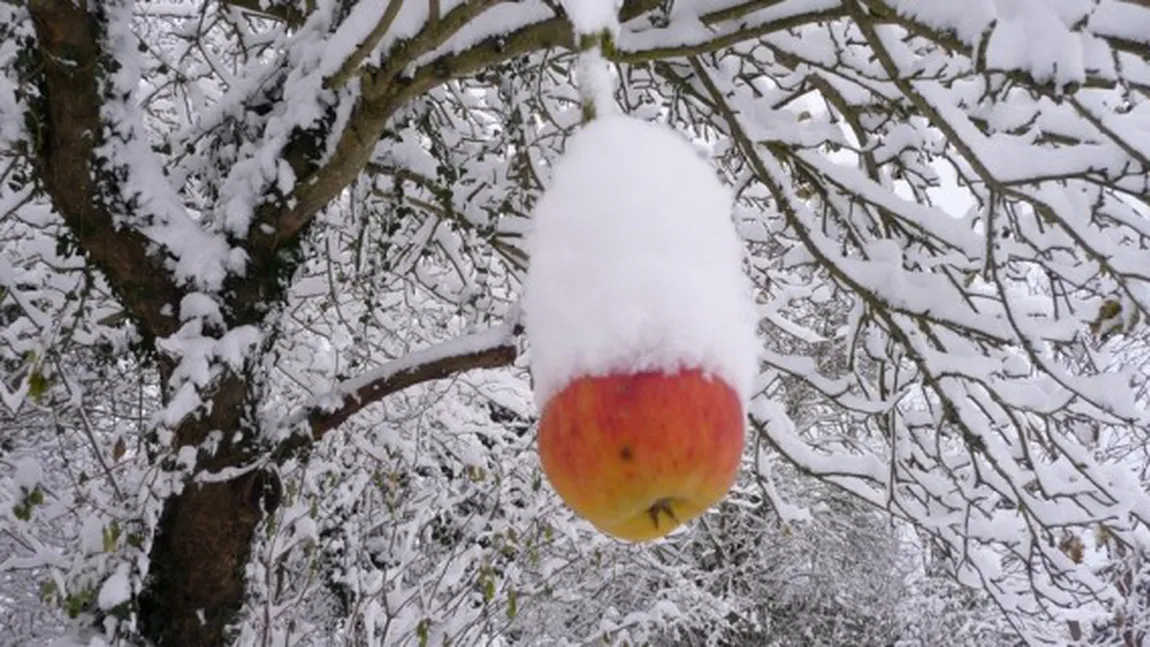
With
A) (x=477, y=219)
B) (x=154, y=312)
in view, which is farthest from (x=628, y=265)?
(x=477, y=219)

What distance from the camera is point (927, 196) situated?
3.25 m

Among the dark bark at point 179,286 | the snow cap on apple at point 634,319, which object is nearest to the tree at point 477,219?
the dark bark at point 179,286

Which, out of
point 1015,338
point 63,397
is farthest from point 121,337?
point 1015,338

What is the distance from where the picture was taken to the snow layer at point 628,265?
63 centimetres

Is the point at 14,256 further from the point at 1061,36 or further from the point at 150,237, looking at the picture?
the point at 1061,36

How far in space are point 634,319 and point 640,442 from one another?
0.10m

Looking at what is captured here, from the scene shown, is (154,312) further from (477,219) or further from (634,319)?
(634,319)

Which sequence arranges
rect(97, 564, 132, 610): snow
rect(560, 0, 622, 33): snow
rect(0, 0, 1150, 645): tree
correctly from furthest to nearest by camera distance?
rect(97, 564, 132, 610): snow < rect(0, 0, 1150, 645): tree < rect(560, 0, 622, 33): snow

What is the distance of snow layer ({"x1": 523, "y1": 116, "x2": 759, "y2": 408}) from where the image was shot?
631 mm

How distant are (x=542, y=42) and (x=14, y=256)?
3.07m

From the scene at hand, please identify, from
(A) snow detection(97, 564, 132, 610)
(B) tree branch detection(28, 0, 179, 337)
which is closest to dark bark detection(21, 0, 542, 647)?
(B) tree branch detection(28, 0, 179, 337)

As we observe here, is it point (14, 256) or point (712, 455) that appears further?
point (14, 256)

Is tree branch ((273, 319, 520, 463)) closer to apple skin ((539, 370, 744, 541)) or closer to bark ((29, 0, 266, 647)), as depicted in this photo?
bark ((29, 0, 266, 647))

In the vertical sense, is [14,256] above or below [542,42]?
above
